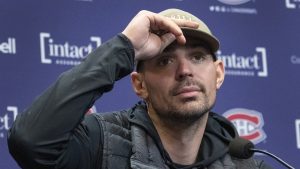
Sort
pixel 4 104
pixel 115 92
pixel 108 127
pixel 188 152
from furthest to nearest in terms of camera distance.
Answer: pixel 115 92, pixel 4 104, pixel 188 152, pixel 108 127

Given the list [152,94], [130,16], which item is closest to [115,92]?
[130,16]

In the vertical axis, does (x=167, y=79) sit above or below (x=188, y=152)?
above

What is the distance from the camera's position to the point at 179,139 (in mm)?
2158

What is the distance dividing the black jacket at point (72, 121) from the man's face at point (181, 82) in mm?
157

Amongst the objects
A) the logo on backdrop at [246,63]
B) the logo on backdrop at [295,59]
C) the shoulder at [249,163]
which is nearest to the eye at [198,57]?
the shoulder at [249,163]

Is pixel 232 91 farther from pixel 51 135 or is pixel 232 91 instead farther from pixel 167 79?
pixel 51 135

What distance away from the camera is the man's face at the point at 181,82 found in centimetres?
206

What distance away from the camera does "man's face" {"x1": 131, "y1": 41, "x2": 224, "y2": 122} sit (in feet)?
6.75

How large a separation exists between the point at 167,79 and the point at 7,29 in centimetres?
86

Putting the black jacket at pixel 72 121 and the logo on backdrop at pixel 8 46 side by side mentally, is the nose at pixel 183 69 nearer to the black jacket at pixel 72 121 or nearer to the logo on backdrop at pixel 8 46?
the black jacket at pixel 72 121

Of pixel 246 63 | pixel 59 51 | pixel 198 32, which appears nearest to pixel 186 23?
pixel 198 32

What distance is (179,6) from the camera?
9.91 ft

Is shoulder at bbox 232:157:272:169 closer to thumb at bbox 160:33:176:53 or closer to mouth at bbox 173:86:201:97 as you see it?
mouth at bbox 173:86:201:97

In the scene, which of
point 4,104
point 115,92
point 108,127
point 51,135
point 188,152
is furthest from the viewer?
point 115,92
